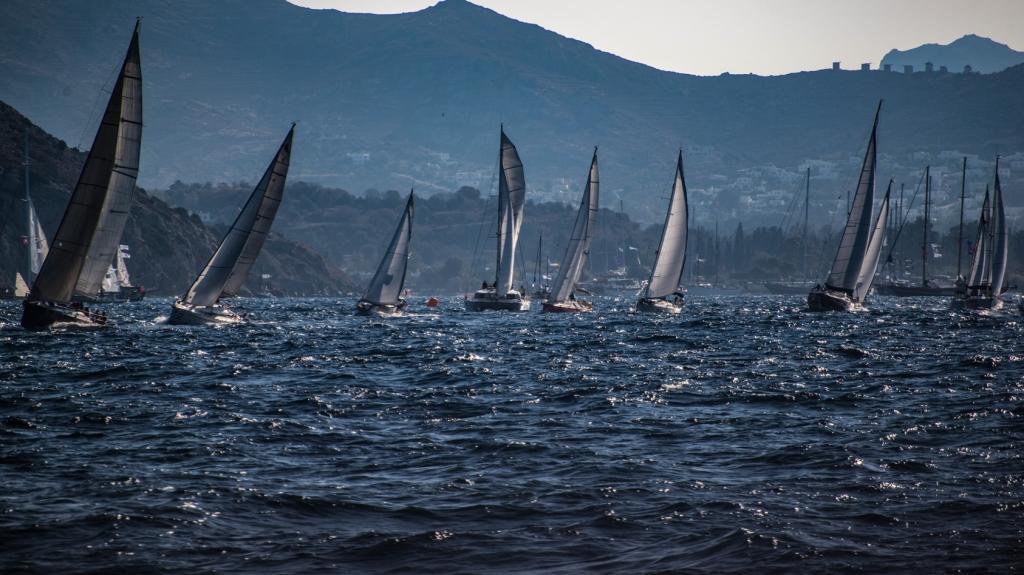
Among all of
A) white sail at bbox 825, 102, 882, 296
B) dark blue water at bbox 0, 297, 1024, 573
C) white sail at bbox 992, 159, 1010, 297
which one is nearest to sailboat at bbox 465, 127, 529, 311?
white sail at bbox 825, 102, 882, 296

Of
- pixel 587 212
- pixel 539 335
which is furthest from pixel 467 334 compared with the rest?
pixel 587 212

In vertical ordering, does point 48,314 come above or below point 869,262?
below

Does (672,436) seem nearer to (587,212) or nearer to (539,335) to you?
(539,335)

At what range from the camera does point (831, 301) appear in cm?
8619

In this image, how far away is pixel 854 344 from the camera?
157ft

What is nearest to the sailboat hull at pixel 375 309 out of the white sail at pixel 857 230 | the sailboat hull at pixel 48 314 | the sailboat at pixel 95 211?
the white sail at pixel 857 230

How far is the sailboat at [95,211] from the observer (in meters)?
47.2

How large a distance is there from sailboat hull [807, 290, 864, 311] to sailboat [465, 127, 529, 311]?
2426 cm

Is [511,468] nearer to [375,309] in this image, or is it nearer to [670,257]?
[375,309]

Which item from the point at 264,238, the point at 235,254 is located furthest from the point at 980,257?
the point at 235,254

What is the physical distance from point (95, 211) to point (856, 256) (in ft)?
182

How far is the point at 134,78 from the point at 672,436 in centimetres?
3520

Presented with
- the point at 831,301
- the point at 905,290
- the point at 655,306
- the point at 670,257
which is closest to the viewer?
the point at 831,301

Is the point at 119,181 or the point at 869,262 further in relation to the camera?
the point at 869,262
